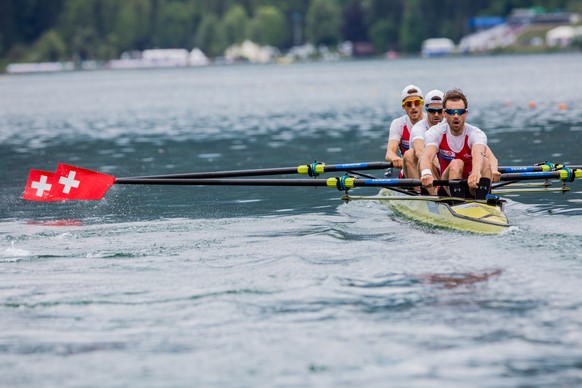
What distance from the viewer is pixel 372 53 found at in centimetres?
19875

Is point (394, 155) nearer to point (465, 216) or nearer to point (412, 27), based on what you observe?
point (465, 216)

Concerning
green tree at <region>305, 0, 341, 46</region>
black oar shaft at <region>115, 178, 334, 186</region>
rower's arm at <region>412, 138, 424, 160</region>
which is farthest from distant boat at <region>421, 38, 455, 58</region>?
rower's arm at <region>412, 138, 424, 160</region>

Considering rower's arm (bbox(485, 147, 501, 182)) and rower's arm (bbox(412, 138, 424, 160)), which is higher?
rower's arm (bbox(412, 138, 424, 160))

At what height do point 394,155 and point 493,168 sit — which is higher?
point 394,155

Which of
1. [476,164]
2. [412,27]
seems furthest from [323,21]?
[476,164]

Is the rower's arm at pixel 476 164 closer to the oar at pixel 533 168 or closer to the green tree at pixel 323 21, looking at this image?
the oar at pixel 533 168

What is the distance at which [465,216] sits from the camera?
13477 mm

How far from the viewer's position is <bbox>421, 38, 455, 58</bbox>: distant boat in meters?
174

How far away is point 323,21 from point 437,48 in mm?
27943

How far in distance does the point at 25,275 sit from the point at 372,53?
189 meters

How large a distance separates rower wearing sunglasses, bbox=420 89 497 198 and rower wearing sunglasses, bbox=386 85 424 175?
1.54 m

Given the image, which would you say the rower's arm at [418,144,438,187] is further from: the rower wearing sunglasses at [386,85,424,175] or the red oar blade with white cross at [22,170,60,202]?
the red oar blade with white cross at [22,170,60,202]

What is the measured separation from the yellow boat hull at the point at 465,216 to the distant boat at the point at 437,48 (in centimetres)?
16190

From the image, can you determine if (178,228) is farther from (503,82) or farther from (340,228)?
(503,82)
